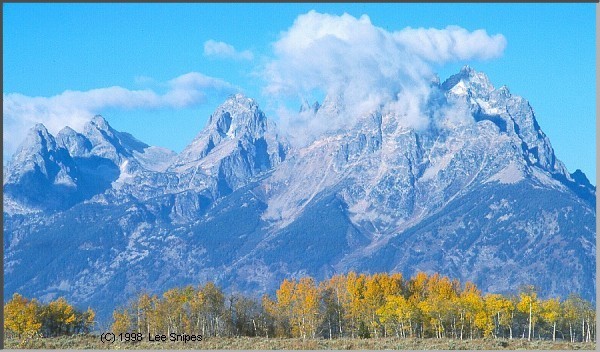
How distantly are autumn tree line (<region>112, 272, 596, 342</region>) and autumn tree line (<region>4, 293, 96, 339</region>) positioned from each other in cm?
677

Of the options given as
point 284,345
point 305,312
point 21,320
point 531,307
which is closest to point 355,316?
point 305,312

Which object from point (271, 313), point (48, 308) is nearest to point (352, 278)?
point (271, 313)

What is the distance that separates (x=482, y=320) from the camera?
101875 mm

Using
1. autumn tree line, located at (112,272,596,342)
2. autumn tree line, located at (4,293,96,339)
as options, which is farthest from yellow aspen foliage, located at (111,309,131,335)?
autumn tree line, located at (4,293,96,339)

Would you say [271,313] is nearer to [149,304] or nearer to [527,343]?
→ [149,304]

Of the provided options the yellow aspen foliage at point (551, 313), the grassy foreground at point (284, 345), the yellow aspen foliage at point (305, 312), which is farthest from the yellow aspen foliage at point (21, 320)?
the yellow aspen foliage at point (551, 313)

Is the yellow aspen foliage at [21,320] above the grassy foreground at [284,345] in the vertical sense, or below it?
above

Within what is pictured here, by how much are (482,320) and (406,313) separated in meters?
7.88

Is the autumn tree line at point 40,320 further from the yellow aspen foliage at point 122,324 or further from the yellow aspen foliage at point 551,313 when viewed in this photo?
the yellow aspen foliage at point 551,313

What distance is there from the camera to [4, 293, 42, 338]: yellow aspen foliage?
99.1 m

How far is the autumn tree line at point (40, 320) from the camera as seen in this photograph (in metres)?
99.9

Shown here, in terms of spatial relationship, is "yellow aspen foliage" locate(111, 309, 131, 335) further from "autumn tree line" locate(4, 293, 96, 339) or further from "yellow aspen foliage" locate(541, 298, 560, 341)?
"yellow aspen foliage" locate(541, 298, 560, 341)

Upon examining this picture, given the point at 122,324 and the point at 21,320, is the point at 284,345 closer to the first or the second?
the point at 122,324

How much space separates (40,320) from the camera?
106 meters
